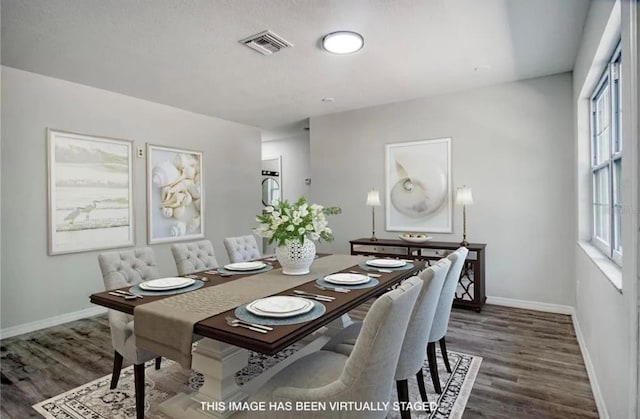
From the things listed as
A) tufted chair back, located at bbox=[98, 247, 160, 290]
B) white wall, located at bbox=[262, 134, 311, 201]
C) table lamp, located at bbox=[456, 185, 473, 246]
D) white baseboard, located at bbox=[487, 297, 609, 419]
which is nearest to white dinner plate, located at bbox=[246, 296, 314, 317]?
tufted chair back, located at bbox=[98, 247, 160, 290]

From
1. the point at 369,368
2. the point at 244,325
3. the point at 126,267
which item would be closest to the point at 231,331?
the point at 244,325

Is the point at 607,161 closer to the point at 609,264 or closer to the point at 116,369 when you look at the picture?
the point at 609,264

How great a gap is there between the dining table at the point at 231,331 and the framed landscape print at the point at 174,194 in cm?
250

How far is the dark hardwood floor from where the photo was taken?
6.81 ft

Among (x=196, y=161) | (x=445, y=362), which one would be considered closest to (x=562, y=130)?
(x=445, y=362)

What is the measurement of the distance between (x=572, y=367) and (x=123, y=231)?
466cm

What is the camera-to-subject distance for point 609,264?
2.16 m

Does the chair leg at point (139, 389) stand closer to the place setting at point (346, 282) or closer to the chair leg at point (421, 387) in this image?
the place setting at point (346, 282)

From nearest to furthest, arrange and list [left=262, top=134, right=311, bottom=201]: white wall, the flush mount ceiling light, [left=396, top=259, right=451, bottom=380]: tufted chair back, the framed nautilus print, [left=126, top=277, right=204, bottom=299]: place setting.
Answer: [left=396, top=259, right=451, bottom=380]: tufted chair back
[left=126, top=277, right=204, bottom=299]: place setting
the flush mount ceiling light
the framed nautilus print
[left=262, top=134, right=311, bottom=201]: white wall

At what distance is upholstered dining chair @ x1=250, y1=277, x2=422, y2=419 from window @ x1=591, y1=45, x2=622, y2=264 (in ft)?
5.35

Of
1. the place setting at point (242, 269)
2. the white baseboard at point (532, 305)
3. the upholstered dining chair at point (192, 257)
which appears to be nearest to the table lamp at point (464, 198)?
the white baseboard at point (532, 305)

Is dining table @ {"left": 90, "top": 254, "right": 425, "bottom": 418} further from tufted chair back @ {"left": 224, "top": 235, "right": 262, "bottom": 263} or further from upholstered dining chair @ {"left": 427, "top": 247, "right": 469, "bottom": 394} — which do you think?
tufted chair back @ {"left": 224, "top": 235, "right": 262, "bottom": 263}

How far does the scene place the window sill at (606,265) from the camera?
1.73 meters

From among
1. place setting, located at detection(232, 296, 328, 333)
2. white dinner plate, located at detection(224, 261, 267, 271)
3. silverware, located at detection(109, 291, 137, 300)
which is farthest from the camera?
white dinner plate, located at detection(224, 261, 267, 271)
